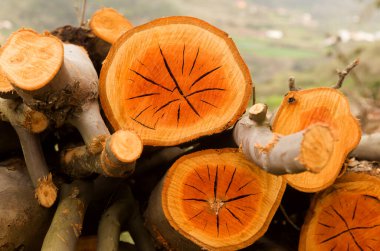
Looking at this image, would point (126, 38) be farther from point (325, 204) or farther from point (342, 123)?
point (325, 204)

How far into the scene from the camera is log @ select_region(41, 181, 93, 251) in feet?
4.39

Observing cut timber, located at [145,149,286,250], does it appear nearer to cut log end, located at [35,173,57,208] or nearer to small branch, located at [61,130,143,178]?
small branch, located at [61,130,143,178]

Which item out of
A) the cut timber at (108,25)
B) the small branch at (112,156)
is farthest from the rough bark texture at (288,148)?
the cut timber at (108,25)

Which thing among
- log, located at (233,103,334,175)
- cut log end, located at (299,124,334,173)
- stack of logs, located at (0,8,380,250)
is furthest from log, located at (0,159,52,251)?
cut log end, located at (299,124,334,173)

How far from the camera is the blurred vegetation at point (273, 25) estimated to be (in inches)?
285

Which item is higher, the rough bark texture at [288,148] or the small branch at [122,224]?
the rough bark texture at [288,148]

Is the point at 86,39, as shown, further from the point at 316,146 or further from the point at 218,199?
the point at 316,146

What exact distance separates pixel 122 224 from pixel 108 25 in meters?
0.80

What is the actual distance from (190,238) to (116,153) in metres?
0.37

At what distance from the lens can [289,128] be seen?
1.29 metres

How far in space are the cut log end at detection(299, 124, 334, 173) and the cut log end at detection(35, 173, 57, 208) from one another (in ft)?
2.88

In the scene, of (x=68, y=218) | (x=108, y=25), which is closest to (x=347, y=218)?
(x=68, y=218)

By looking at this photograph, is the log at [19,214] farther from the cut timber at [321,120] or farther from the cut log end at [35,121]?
the cut timber at [321,120]

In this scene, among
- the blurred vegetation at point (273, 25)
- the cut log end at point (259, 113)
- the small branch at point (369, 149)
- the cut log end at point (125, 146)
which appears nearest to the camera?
the cut log end at point (125, 146)
